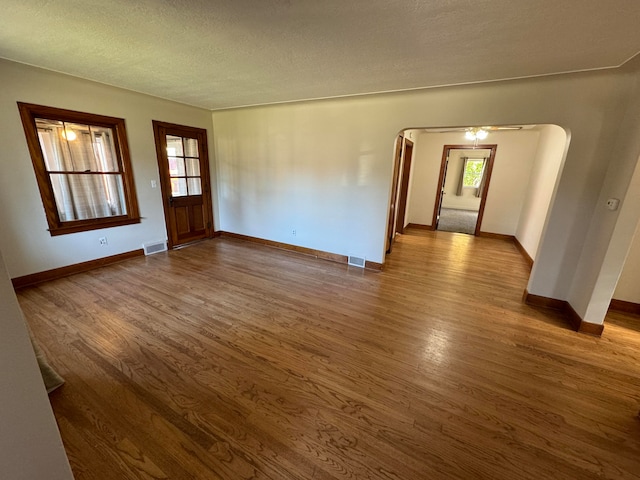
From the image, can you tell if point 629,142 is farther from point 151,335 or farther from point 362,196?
point 151,335

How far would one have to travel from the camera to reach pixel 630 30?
1.74 metres

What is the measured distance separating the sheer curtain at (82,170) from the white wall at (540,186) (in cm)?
645

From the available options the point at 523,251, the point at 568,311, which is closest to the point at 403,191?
the point at 523,251

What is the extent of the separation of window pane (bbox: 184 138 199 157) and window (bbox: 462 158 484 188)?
33.1 ft

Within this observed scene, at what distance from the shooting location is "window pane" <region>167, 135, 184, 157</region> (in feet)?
14.5

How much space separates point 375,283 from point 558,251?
2.06 m

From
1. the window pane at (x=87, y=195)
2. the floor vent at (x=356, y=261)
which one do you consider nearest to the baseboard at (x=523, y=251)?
the floor vent at (x=356, y=261)

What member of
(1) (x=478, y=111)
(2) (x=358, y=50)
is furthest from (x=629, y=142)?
(2) (x=358, y=50)

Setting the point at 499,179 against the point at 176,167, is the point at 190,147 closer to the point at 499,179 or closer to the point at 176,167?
the point at 176,167

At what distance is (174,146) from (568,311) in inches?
239

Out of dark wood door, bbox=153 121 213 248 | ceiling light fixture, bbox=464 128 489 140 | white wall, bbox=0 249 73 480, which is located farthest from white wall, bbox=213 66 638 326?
white wall, bbox=0 249 73 480

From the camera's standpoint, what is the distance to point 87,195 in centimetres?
360

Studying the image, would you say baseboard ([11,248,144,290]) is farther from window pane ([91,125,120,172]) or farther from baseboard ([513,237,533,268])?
baseboard ([513,237,533,268])

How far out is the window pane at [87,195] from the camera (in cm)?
335
